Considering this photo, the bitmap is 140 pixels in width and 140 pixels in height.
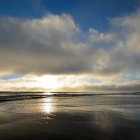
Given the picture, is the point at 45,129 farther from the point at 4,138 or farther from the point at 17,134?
the point at 4,138

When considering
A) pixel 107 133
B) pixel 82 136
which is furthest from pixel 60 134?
pixel 107 133

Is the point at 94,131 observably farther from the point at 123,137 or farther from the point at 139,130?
the point at 139,130

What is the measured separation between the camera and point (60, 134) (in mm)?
8906

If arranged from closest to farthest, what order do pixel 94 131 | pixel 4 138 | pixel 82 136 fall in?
pixel 4 138, pixel 82 136, pixel 94 131

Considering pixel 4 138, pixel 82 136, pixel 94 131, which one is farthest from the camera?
pixel 94 131

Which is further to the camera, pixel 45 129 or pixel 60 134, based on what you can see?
pixel 45 129

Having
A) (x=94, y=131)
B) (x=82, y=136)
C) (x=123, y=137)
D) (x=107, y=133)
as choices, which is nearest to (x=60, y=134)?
(x=82, y=136)

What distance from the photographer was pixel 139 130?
387 inches

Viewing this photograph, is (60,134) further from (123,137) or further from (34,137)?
(123,137)

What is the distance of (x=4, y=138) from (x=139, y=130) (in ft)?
31.7

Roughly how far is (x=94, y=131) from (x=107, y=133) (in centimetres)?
94

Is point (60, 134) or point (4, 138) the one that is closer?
point (4, 138)

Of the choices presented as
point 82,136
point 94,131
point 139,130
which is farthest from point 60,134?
point 139,130

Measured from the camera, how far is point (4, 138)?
8.05 meters
